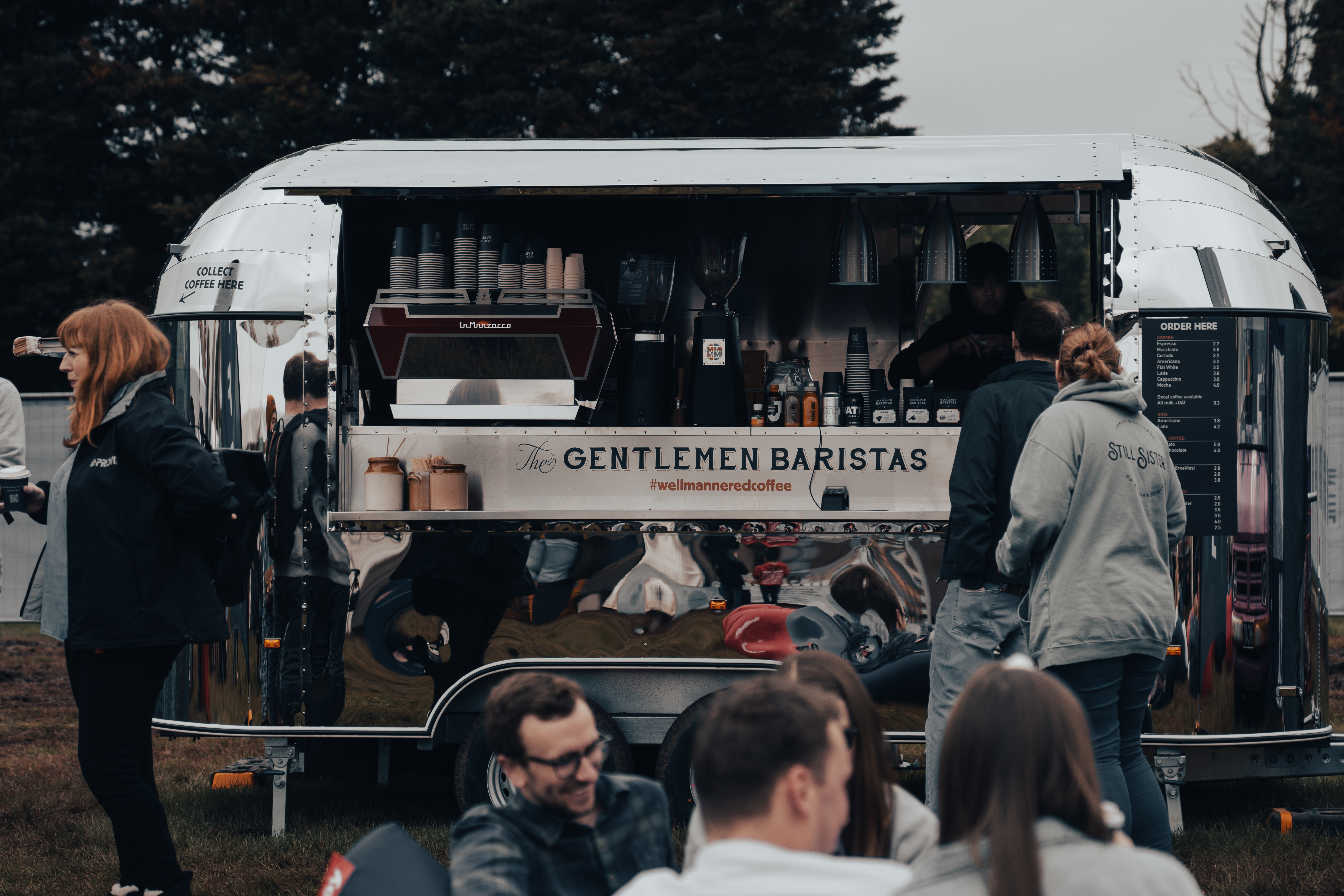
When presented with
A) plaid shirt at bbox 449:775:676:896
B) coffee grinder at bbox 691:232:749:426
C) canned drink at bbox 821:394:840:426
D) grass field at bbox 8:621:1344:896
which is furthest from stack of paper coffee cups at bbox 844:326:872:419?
plaid shirt at bbox 449:775:676:896

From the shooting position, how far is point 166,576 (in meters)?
3.72

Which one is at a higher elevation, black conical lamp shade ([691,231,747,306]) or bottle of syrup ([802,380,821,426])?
black conical lamp shade ([691,231,747,306])

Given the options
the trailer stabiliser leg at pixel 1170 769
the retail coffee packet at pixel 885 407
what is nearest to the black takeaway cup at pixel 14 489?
the retail coffee packet at pixel 885 407

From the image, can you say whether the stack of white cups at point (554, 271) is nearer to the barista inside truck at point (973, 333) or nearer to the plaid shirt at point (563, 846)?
the barista inside truck at point (973, 333)

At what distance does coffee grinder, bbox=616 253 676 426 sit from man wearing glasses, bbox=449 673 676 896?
2710 mm

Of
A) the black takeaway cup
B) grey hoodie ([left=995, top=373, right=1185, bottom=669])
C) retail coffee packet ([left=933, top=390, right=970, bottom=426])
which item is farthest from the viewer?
retail coffee packet ([left=933, top=390, right=970, bottom=426])

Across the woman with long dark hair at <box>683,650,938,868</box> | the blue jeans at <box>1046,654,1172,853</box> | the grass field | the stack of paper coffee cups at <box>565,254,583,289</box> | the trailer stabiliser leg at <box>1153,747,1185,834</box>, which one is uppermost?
the stack of paper coffee cups at <box>565,254,583,289</box>

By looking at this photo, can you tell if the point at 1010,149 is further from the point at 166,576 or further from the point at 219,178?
the point at 219,178

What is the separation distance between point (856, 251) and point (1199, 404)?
4.83 ft

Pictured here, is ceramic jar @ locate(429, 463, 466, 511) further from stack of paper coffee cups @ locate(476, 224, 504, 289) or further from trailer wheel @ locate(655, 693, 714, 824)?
trailer wheel @ locate(655, 693, 714, 824)

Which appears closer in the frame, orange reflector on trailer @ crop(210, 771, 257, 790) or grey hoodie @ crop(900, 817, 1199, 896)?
grey hoodie @ crop(900, 817, 1199, 896)

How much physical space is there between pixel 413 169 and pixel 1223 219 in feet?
9.83

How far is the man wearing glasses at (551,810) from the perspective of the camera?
88.1 inches

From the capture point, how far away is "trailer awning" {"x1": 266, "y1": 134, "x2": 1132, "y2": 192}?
4.29 meters
